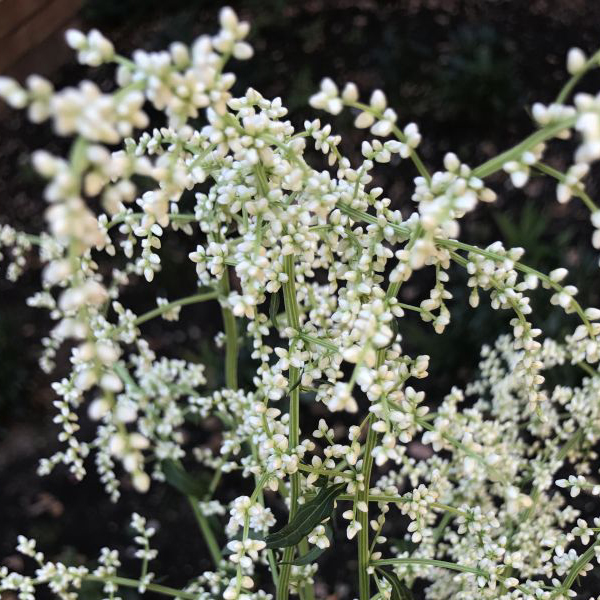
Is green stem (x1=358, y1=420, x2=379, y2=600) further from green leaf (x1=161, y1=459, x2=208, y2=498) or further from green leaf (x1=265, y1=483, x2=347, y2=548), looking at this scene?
green leaf (x1=161, y1=459, x2=208, y2=498)

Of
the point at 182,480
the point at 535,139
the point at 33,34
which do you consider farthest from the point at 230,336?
the point at 33,34

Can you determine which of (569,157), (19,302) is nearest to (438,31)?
(569,157)

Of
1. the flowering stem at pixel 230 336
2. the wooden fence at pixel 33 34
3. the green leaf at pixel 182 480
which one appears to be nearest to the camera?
the flowering stem at pixel 230 336

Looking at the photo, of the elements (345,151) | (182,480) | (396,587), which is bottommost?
(396,587)

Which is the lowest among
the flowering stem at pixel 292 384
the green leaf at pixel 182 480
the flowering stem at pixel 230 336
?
the flowering stem at pixel 292 384

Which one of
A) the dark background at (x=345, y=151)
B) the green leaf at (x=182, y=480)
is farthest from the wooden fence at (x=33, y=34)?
the green leaf at (x=182, y=480)

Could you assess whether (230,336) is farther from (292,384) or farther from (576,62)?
(576,62)

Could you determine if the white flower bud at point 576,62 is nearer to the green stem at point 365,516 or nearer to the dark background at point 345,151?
the green stem at point 365,516
